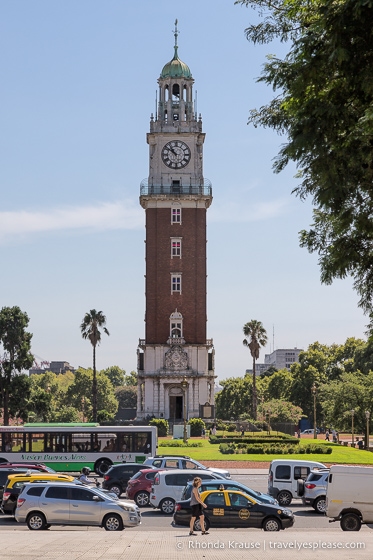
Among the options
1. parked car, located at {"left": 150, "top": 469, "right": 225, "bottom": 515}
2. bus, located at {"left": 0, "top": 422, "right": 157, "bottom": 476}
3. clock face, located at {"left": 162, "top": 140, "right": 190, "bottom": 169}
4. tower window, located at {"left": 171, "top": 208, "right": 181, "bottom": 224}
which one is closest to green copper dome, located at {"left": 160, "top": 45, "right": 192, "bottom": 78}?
clock face, located at {"left": 162, "top": 140, "right": 190, "bottom": 169}

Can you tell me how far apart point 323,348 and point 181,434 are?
7532 cm

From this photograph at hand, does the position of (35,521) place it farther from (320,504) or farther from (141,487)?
(320,504)

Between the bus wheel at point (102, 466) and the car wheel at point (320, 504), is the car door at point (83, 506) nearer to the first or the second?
the car wheel at point (320, 504)

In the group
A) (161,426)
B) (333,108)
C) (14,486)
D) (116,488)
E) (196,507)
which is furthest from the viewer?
(161,426)

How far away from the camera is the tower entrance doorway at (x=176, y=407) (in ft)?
300

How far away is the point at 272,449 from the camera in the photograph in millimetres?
59750

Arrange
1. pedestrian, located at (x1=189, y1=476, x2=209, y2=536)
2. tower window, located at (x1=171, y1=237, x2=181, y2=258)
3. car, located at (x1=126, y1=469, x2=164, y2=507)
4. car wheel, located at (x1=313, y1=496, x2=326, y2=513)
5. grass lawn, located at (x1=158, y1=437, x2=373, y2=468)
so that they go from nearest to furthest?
pedestrian, located at (x1=189, y1=476, x2=209, y2=536) < car wheel, located at (x1=313, y1=496, x2=326, y2=513) < car, located at (x1=126, y1=469, x2=164, y2=507) < grass lawn, located at (x1=158, y1=437, x2=373, y2=468) < tower window, located at (x1=171, y1=237, x2=181, y2=258)

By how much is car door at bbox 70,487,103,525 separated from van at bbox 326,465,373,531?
22.4 feet

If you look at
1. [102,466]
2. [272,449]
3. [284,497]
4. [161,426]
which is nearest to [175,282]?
[161,426]

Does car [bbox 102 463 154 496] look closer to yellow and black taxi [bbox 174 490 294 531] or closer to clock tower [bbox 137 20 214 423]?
yellow and black taxi [bbox 174 490 294 531]

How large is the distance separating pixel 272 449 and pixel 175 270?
3742 cm

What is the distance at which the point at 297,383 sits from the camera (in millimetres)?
127812

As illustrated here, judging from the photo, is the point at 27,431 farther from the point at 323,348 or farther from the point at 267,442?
the point at 323,348

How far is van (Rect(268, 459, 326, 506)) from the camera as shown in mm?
32906
